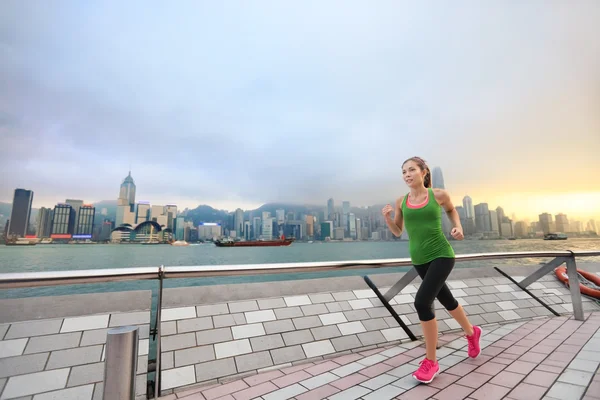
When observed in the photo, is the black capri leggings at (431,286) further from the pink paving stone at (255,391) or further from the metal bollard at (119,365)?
the metal bollard at (119,365)

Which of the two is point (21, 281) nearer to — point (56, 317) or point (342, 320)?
point (56, 317)

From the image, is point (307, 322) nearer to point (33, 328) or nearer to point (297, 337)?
point (297, 337)

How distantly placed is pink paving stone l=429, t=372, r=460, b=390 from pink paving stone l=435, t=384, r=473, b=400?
0.04 metres

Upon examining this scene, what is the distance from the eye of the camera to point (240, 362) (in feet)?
7.61

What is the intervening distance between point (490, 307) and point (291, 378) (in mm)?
2948

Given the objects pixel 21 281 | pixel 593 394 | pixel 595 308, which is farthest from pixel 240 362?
pixel 595 308

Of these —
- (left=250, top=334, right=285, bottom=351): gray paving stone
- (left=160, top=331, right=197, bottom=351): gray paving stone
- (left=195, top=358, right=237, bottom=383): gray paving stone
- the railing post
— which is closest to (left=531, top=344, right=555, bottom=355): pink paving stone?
the railing post

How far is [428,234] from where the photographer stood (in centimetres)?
235

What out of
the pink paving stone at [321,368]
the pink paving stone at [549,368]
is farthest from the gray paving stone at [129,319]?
the pink paving stone at [549,368]

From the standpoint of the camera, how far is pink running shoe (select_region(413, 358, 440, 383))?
2053 mm

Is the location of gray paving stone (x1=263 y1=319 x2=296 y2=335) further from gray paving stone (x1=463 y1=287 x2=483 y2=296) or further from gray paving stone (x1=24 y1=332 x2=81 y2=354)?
gray paving stone (x1=463 y1=287 x2=483 y2=296)

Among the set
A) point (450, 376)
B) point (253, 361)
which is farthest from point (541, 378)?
point (253, 361)

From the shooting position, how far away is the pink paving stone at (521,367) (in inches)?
87.6

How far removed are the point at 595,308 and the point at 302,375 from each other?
15.5ft
